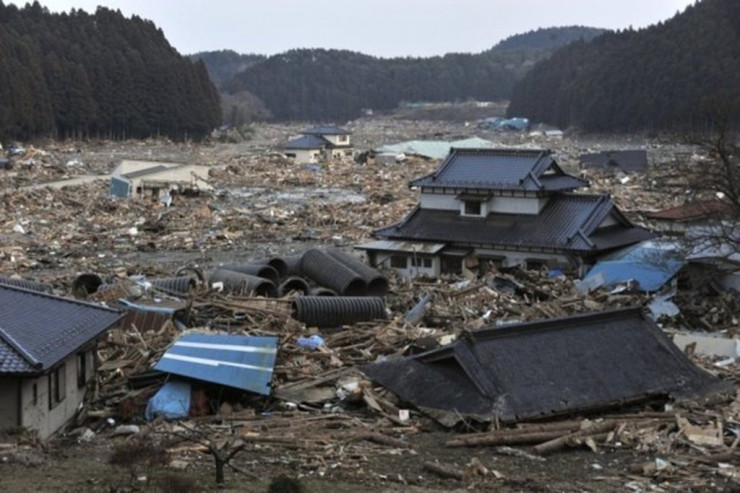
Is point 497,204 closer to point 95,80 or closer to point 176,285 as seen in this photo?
point 176,285

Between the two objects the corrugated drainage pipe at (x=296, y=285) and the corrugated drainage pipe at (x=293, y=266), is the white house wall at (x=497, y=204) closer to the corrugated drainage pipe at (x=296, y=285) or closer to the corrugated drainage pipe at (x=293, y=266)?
the corrugated drainage pipe at (x=293, y=266)

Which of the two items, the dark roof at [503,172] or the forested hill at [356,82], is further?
the forested hill at [356,82]

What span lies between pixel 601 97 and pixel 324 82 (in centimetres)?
7933

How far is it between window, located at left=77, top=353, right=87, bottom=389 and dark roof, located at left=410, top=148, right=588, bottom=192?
1553cm

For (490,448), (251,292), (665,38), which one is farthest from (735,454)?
(665,38)

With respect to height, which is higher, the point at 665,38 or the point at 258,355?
the point at 665,38

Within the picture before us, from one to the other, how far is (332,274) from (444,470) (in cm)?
1283

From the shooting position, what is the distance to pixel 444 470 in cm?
994

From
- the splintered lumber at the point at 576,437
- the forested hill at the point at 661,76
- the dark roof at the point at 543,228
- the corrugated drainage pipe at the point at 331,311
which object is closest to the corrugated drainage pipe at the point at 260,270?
the corrugated drainage pipe at the point at 331,311

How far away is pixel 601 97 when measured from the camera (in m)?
98.1

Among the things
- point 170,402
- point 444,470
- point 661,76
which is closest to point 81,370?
point 170,402

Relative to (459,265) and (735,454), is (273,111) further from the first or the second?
(735,454)

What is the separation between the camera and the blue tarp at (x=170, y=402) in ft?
41.9

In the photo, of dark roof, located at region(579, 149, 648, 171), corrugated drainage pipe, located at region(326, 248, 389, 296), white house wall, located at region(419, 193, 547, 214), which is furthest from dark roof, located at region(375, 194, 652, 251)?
dark roof, located at region(579, 149, 648, 171)
